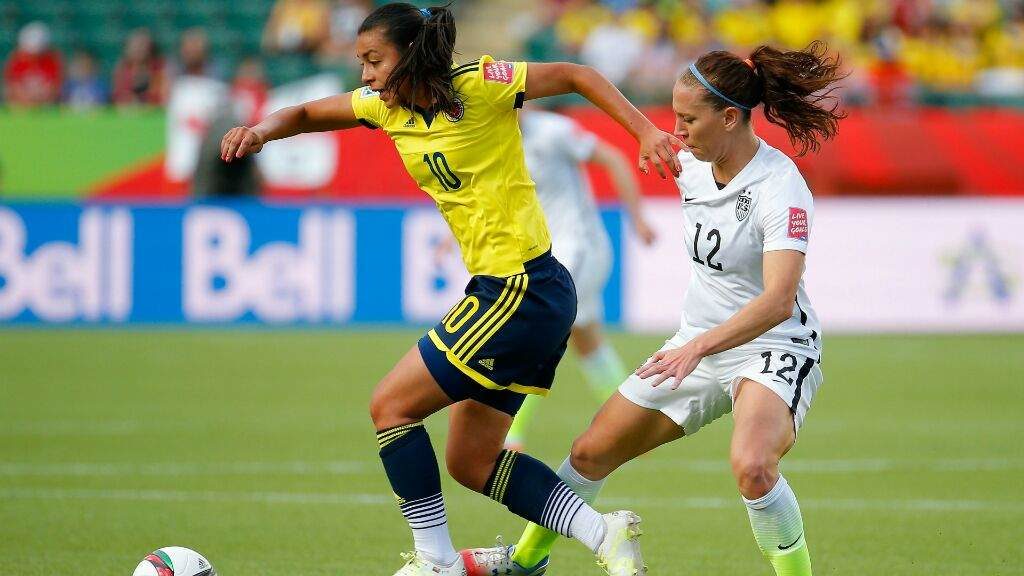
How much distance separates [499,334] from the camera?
16.3ft

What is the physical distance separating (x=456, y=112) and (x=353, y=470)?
3759 mm

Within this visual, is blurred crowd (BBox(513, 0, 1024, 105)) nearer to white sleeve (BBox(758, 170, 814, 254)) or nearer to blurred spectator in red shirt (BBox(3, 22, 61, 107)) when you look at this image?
blurred spectator in red shirt (BBox(3, 22, 61, 107))

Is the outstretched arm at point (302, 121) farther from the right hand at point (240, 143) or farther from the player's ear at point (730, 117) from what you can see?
the player's ear at point (730, 117)

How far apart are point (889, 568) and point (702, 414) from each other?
3.94 ft

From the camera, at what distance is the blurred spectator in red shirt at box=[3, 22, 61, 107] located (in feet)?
60.9

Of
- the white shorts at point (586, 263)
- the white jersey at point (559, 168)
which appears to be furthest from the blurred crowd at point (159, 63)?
the white shorts at point (586, 263)

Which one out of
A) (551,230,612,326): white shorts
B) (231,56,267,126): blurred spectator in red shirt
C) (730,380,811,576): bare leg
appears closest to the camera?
(730,380,811,576): bare leg

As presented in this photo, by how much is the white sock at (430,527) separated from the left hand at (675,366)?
0.94m

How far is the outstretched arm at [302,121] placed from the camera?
516cm

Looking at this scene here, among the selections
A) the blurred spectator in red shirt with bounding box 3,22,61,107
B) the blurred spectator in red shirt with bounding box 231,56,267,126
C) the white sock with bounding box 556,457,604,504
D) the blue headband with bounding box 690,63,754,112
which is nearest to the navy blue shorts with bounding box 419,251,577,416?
the white sock with bounding box 556,457,604,504

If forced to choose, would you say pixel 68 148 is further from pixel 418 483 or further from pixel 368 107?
pixel 418 483

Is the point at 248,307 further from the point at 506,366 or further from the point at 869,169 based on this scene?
the point at 506,366

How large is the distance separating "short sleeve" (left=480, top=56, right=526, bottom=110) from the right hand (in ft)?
2.75

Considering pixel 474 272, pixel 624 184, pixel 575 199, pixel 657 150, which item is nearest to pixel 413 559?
pixel 474 272
